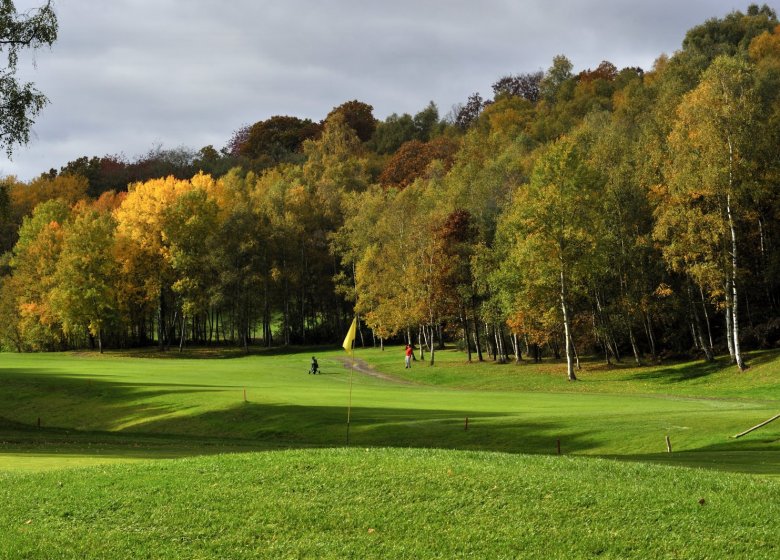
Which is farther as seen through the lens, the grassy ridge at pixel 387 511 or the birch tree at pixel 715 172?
the birch tree at pixel 715 172

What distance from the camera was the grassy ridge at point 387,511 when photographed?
35.0 feet

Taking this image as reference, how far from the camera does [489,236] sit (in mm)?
72250

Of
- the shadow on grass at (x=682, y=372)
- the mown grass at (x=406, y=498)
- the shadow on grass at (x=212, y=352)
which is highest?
the shadow on grass at (x=212, y=352)

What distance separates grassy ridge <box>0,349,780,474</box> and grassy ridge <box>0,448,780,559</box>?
16.9ft

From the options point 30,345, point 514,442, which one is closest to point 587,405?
point 514,442

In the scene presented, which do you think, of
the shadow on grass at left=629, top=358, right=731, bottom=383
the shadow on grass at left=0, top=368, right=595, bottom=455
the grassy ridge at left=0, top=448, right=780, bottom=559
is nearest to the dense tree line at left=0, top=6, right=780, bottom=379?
the shadow on grass at left=629, top=358, right=731, bottom=383

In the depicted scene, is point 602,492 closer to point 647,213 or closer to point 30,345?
point 647,213

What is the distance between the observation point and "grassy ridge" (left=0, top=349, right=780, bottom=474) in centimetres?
2430

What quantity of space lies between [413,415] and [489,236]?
139 ft

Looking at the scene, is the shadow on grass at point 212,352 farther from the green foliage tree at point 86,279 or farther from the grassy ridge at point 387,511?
the grassy ridge at point 387,511

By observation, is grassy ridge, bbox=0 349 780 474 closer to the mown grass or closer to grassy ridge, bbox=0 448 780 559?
the mown grass

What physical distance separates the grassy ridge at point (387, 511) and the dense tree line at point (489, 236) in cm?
2399

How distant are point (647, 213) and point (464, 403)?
29.6 m

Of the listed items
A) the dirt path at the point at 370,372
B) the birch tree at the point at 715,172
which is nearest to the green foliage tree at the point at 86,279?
the dirt path at the point at 370,372
